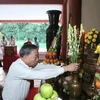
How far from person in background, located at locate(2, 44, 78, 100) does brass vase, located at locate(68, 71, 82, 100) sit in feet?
0.22

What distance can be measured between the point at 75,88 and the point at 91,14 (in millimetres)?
3363

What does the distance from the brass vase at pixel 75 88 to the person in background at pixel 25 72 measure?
7 cm

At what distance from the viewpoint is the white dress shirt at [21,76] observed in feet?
4.85

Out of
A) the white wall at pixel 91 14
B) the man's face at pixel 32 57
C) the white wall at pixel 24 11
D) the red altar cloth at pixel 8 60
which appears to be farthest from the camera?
the white wall at pixel 24 11

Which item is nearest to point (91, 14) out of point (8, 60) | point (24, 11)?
point (8, 60)

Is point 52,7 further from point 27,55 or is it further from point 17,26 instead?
point 27,55

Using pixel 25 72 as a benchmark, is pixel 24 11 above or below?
above

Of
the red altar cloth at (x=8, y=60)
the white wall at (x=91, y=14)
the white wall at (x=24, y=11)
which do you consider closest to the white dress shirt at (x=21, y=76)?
the white wall at (x=91, y=14)

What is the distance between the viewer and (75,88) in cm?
140

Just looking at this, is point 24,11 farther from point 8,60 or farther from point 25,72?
point 25,72

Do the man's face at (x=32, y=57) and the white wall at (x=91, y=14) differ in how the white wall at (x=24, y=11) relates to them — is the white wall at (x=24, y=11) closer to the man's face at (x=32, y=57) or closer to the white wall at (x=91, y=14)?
the white wall at (x=91, y=14)

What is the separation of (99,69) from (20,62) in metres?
0.64

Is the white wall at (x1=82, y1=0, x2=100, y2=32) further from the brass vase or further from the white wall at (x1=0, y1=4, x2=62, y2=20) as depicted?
the white wall at (x1=0, y1=4, x2=62, y2=20)

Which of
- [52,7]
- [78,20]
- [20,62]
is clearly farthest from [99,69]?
[52,7]
